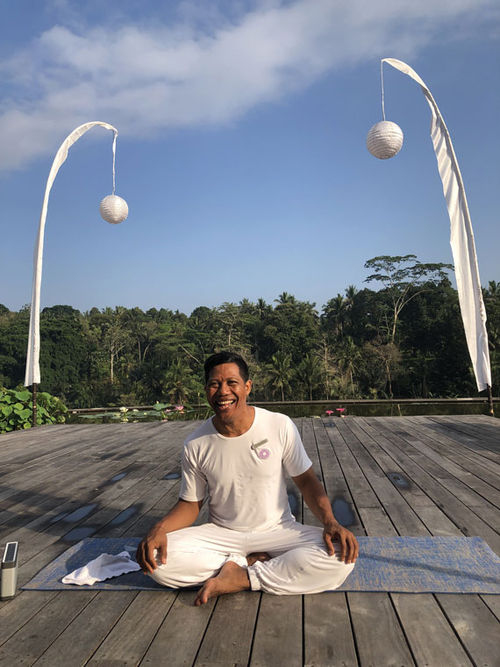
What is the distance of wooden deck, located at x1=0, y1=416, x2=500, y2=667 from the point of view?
1.16m

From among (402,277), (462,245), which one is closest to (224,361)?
(462,245)

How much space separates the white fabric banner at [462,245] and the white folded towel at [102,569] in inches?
128

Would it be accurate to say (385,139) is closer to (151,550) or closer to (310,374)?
(151,550)

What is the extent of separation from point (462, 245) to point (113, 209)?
3358 millimetres

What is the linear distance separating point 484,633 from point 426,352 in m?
25.5

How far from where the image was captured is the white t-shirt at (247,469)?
60.8 inches

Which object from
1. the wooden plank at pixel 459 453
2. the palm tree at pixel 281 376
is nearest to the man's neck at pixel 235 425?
the wooden plank at pixel 459 453

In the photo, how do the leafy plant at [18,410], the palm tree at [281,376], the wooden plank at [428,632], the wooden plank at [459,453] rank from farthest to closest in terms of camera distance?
1. the palm tree at [281,376]
2. the leafy plant at [18,410]
3. the wooden plank at [459,453]
4. the wooden plank at [428,632]

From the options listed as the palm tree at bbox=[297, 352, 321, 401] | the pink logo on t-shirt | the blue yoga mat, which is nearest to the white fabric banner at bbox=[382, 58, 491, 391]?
the blue yoga mat

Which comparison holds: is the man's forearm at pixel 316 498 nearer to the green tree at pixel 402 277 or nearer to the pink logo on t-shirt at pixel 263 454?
the pink logo on t-shirt at pixel 263 454

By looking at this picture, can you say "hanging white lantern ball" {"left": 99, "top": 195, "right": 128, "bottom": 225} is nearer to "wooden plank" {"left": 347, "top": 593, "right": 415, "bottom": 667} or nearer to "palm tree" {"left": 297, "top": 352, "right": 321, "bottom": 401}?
"wooden plank" {"left": 347, "top": 593, "right": 415, "bottom": 667}

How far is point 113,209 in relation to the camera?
15.9 feet

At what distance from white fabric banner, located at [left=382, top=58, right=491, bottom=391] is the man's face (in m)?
3.01

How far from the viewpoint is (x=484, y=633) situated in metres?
1.20
